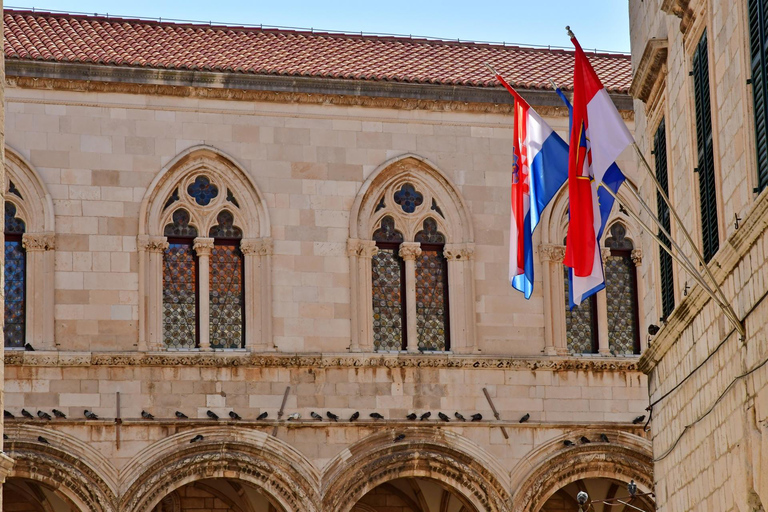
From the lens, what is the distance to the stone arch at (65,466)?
78.9 ft

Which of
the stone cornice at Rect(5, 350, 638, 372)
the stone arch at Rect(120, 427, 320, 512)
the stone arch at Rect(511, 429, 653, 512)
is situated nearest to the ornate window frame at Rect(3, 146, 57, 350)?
the stone cornice at Rect(5, 350, 638, 372)

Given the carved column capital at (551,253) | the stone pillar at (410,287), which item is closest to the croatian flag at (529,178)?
the stone pillar at (410,287)

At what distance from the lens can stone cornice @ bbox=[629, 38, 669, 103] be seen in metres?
16.7

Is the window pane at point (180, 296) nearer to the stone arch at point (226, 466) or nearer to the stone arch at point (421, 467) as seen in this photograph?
the stone arch at point (226, 466)

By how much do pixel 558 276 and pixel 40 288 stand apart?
7.97m

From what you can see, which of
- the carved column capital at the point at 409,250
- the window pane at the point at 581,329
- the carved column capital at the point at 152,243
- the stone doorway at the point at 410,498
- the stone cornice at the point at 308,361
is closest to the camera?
the stone cornice at the point at 308,361

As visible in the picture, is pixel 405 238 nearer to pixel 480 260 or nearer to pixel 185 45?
pixel 480 260

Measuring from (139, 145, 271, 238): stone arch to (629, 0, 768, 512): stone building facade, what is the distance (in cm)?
900

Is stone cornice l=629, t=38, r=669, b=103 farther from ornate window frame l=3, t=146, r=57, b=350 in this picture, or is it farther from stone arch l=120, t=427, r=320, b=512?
ornate window frame l=3, t=146, r=57, b=350

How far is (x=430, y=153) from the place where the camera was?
26.9 m

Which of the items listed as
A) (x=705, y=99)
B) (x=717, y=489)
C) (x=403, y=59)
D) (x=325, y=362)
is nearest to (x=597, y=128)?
(x=705, y=99)

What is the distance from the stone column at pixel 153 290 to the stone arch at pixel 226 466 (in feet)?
4.98

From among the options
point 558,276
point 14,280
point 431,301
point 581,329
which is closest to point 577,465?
point 581,329

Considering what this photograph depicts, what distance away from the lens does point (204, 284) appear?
25.7m
